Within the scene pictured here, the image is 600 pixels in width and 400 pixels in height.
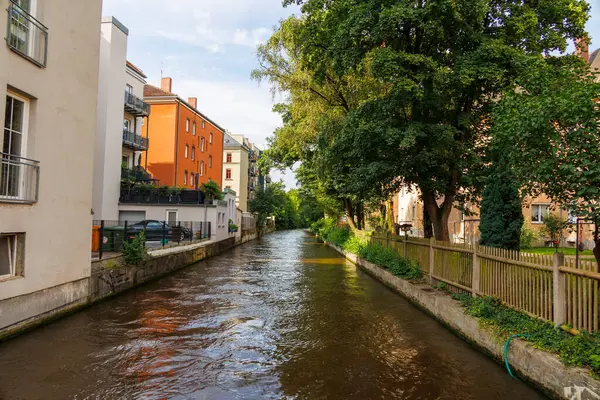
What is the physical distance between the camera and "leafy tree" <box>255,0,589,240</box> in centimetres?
1044

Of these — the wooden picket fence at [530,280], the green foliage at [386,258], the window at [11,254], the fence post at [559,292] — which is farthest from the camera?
the green foliage at [386,258]

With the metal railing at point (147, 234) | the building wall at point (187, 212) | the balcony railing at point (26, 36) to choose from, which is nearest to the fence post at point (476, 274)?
the balcony railing at point (26, 36)

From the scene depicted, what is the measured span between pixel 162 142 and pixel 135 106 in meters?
9.10

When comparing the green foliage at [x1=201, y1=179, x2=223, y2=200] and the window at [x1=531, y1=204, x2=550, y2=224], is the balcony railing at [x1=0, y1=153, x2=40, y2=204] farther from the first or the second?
the window at [x1=531, y1=204, x2=550, y2=224]

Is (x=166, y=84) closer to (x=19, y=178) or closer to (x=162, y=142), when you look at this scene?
(x=162, y=142)

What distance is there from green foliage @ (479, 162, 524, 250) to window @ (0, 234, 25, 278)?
959cm

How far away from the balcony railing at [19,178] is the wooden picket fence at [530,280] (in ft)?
28.5

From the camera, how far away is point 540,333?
5641 mm

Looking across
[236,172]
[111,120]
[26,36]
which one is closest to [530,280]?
[26,36]

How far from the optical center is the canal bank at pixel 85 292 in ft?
23.2

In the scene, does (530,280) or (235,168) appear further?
(235,168)

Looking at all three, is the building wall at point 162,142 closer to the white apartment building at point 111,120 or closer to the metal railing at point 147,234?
the white apartment building at point 111,120

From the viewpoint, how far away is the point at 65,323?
821cm

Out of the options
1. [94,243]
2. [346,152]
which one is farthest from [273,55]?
[94,243]
